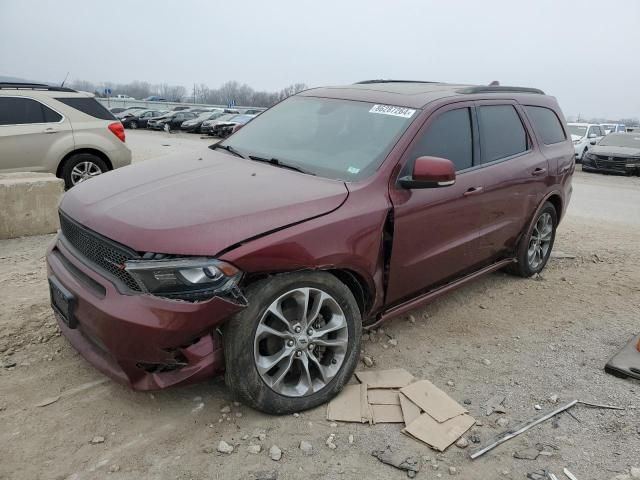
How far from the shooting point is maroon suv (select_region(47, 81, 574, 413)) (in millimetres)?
2559

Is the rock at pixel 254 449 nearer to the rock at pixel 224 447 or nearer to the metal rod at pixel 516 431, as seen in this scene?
the rock at pixel 224 447

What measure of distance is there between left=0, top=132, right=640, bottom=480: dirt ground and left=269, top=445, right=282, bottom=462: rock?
0.07ft

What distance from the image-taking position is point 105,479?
2453mm

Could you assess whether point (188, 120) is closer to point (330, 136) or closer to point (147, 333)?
point (330, 136)

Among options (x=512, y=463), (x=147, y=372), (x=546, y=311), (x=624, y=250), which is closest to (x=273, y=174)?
(x=147, y=372)

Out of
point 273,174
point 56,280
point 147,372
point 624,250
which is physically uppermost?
point 273,174

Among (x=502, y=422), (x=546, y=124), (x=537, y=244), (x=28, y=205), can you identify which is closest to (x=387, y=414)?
(x=502, y=422)

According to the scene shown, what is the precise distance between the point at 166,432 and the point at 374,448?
110 centimetres

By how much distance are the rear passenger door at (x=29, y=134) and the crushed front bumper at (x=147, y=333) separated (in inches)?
222

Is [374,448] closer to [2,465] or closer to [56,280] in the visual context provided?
[2,465]

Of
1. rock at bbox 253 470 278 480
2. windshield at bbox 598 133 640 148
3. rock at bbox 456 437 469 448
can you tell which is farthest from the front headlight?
windshield at bbox 598 133 640 148

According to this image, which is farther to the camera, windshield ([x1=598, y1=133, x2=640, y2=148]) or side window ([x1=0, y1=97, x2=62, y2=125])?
windshield ([x1=598, y1=133, x2=640, y2=148])

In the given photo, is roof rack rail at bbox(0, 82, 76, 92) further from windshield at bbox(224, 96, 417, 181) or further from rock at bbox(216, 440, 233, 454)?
rock at bbox(216, 440, 233, 454)

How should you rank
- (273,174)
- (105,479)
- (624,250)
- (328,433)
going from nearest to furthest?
(105,479)
(328,433)
(273,174)
(624,250)
